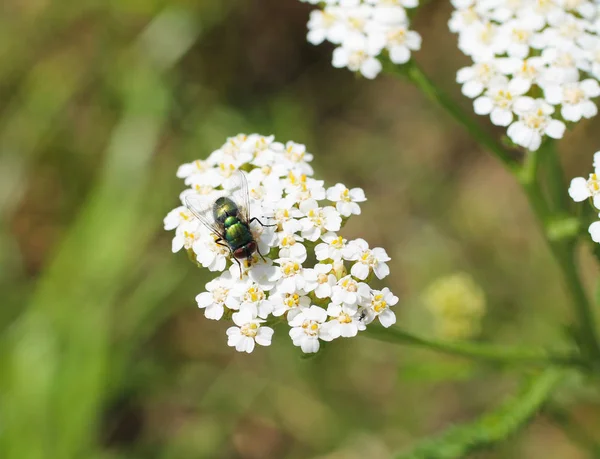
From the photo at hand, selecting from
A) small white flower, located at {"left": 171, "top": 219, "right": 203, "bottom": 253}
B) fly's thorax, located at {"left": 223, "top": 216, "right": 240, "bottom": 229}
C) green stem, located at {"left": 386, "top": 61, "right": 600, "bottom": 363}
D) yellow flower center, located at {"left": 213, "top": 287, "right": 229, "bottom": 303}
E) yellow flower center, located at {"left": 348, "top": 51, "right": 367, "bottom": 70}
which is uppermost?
yellow flower center, located at {"left": 348, "top": 51, "right": 367, "bottom": 70}

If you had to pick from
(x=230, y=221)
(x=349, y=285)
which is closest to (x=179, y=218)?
(x=230, y=221)

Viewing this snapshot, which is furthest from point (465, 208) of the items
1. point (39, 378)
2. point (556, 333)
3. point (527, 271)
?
point (39, 378)

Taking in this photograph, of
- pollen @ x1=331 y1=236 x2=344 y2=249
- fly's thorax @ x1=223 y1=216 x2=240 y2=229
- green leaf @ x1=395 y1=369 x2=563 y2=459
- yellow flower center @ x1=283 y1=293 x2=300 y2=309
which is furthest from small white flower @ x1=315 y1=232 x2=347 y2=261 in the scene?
green leaf @ x1=395 y1=369 x2=563 y2=459

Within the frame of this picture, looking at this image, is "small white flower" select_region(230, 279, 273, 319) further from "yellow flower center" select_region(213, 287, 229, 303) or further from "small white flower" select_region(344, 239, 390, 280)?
"small white flower" select_region(344, 239, 390, 280)

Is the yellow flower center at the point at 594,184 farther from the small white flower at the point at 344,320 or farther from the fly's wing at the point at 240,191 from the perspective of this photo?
the fly's wing at the point at 240,191

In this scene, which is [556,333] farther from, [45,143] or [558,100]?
[45,143]

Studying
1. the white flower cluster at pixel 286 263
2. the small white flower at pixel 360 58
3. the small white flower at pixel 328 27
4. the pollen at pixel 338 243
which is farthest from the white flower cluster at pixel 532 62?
the pollen at pixel 338 243

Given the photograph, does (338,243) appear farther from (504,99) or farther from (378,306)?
(504,99)
